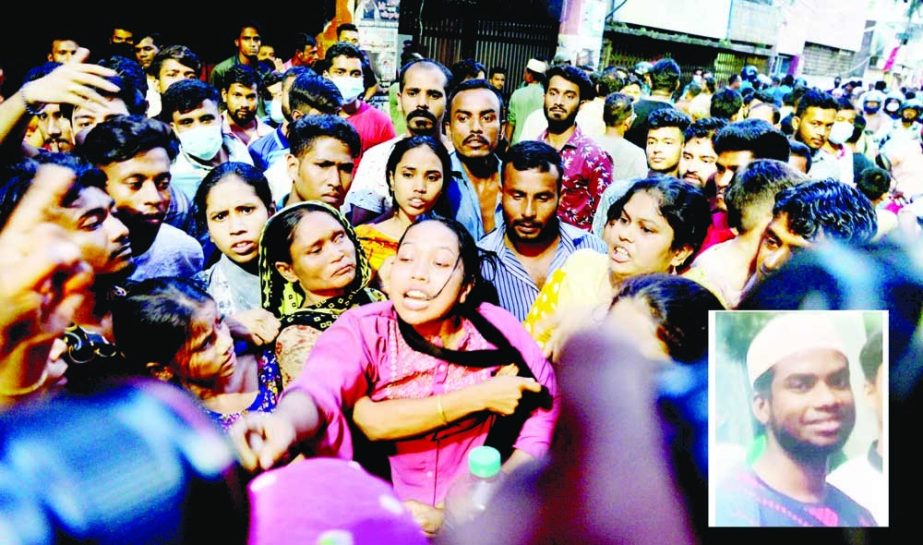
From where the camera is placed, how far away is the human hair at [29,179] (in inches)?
44.9

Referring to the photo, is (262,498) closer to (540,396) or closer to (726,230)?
(540,396)

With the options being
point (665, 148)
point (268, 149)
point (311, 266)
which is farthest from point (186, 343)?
point (665, 148)

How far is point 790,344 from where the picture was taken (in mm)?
1319

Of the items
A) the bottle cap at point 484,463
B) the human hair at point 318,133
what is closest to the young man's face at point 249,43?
the human hair at point 318,133

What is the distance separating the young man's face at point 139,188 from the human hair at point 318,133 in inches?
21.0

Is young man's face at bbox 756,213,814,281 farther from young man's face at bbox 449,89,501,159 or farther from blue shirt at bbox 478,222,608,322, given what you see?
young man's face at bbox 449,89,501,159

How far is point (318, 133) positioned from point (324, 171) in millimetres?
148

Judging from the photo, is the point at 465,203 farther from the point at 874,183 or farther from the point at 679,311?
the point at 874,183

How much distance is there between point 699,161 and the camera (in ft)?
10.7

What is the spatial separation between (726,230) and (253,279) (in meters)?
1.77

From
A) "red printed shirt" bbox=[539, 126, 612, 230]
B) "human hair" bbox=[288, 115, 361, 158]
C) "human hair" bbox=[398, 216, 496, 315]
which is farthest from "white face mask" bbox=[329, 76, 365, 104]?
"human hair" bbox=[398, 216, 496, 315]

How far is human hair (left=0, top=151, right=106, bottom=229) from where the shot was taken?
114cm

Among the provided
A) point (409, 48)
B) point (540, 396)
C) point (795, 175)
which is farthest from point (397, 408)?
point (409, 48)

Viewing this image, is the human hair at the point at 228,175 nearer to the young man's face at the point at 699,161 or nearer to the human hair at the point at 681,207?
the human hair at the point at 681,207
